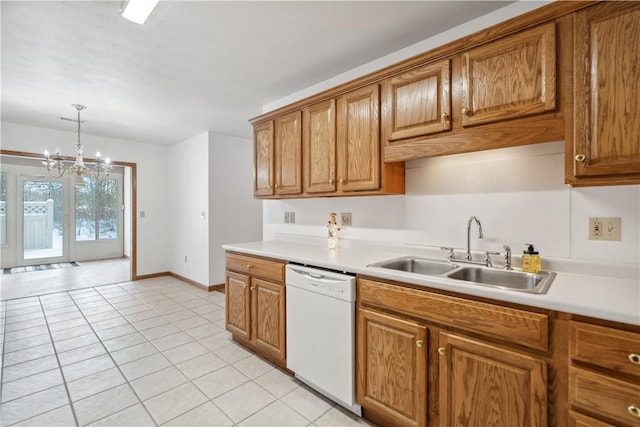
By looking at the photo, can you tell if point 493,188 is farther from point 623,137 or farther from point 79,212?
point 79,212

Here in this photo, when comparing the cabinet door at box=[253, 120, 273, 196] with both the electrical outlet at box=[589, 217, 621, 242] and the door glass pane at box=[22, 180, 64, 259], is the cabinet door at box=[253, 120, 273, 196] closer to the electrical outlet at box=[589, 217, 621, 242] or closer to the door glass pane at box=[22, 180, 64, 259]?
the electrical outlet at box=[589, 217, 621, 242]

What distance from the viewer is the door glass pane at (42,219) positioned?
6.50m

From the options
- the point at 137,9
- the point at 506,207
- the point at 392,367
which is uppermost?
the point at 137,9

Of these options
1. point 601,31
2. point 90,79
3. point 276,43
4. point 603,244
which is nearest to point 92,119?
point 90,79

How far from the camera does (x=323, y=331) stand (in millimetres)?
1938

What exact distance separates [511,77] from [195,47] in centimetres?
208

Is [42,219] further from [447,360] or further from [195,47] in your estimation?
[447,360]

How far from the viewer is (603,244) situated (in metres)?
1.50

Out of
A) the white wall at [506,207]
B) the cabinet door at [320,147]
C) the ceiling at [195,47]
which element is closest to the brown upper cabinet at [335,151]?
the cabinet door at [320,147]

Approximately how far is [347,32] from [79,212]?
7.88m

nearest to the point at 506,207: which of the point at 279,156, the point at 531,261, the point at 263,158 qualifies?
the point at 531,261

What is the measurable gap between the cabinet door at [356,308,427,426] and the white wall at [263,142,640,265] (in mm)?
746

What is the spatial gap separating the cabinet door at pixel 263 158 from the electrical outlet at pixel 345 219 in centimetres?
75

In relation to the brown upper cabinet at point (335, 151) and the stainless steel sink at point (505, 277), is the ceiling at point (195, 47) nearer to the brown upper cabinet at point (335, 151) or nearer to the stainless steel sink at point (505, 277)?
the brown upper cabinet at point (335, 151)
